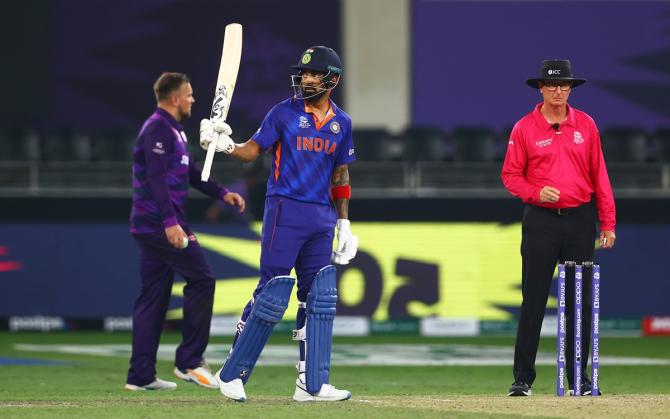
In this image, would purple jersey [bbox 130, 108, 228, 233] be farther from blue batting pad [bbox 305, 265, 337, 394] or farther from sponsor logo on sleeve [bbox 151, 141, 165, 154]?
blue batting pad [bbox 305, 265, 337, 394]

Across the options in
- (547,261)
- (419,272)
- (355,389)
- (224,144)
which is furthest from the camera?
(419,272)

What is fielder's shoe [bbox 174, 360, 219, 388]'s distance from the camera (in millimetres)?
8172

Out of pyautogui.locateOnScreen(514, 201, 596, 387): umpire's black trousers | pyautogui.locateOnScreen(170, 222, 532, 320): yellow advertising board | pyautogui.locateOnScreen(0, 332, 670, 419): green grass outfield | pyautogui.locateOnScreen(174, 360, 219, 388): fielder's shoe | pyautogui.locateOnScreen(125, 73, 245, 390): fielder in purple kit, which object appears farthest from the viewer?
pyautogui.locateOnScreen(170, 222, 532, 320): yellow advertising board

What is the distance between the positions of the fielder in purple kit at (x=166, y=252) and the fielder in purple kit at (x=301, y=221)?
141 centimetres

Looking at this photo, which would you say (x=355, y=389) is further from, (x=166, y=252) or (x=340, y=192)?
(x=340, y=192)

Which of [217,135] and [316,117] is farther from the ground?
[316,117]

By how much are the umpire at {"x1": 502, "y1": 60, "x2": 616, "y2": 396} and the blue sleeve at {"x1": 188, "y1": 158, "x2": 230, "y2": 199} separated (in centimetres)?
195

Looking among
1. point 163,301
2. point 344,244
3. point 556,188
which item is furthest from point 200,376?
point 556,188

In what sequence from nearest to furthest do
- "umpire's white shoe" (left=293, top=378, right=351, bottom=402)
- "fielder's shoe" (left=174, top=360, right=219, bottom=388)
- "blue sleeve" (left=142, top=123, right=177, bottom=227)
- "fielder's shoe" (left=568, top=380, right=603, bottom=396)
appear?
"umpire's white shoe" (left=293, top=378, right=351, bottom=402) → "fielder's shoe" (left=568, top=380, right=603, bottom=396) → "blue sleeve" (left=142, top=123, right=177, bottom=227) → "fielder's shoe" (left=174, top=360, right=219, bottom=388)

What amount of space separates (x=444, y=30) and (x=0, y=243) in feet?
21.9

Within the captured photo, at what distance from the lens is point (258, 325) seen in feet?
21.7

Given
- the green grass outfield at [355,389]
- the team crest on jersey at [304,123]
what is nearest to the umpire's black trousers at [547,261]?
the green grass outfield at [355,389]

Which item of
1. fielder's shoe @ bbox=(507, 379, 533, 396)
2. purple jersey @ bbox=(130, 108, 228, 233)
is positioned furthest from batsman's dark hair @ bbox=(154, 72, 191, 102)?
fielder's shoe @ bbox=(507, 379, 533, 396)

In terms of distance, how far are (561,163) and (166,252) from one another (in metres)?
2.49
